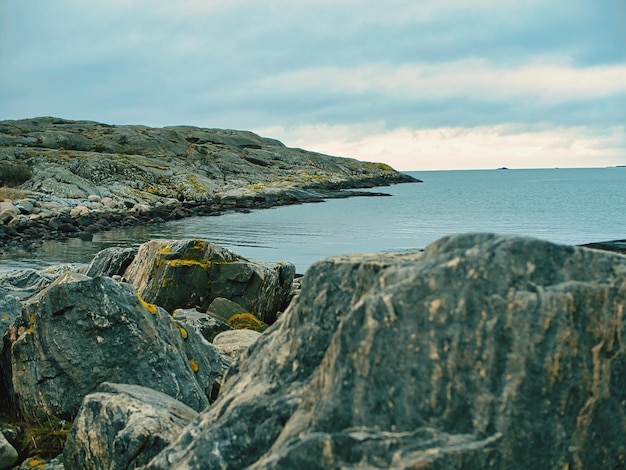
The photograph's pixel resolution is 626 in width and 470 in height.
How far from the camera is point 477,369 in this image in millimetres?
3361

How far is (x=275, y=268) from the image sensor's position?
746 inches

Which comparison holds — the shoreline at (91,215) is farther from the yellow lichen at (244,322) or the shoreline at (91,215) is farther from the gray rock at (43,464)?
the gray rock at (43,464)

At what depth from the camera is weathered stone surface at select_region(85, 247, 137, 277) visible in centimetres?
1778

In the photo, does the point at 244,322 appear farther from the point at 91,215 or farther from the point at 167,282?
the point at 91,215

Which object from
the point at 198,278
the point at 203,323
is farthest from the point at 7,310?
the point at 198,278

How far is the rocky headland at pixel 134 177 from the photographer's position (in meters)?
49.6

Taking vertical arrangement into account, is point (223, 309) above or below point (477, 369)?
below

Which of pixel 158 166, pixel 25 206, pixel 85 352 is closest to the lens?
pixel 85 352

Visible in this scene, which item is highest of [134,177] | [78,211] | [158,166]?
[158,166]

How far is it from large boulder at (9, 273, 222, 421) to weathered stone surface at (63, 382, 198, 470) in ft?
3.96

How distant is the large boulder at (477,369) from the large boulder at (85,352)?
382 cm

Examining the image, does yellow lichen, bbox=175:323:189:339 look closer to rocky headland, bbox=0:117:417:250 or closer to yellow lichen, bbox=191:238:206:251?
yellow lichen, bbox=191:238:206:251

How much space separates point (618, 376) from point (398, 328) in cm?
126

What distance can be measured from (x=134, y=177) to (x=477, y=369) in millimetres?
76570
